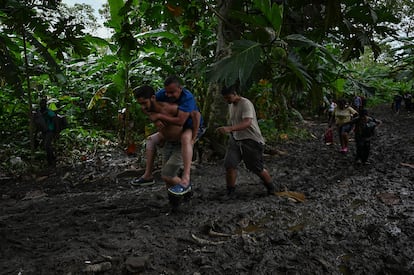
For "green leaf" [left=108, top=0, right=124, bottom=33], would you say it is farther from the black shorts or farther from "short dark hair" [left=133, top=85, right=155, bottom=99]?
the black shorts

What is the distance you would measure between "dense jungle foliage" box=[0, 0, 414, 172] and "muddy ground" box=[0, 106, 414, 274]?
129 cm

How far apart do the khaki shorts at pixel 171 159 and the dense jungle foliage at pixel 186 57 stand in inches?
37.1

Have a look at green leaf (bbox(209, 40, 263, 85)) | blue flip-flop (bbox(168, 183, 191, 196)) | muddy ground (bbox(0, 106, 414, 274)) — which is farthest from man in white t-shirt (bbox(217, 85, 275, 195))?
green leaf (bbox(209, 40, 263, 85))

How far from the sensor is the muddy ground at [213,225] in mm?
2838

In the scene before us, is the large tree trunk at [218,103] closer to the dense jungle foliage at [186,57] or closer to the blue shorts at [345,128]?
the dense jungle foliage at [186,57]

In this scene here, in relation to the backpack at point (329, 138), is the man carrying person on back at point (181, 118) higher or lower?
higher

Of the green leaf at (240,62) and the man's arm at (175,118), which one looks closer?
the green leaf at (240,62)

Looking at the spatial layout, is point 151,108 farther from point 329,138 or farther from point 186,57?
point 329,138

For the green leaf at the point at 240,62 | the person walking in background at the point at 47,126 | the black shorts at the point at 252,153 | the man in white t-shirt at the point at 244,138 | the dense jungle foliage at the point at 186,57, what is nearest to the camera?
the green leaf at the point at 240,62

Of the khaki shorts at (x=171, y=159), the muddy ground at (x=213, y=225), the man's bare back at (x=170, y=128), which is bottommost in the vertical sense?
the muddy ground at (x=213, y=225)

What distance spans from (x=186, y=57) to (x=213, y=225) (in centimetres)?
566

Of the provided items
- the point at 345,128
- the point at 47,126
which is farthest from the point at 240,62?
the point at 345,128

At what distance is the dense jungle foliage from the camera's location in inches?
121

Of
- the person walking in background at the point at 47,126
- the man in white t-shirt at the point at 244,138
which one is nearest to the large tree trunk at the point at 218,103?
the man in white t-shirt at the point at 244,138
